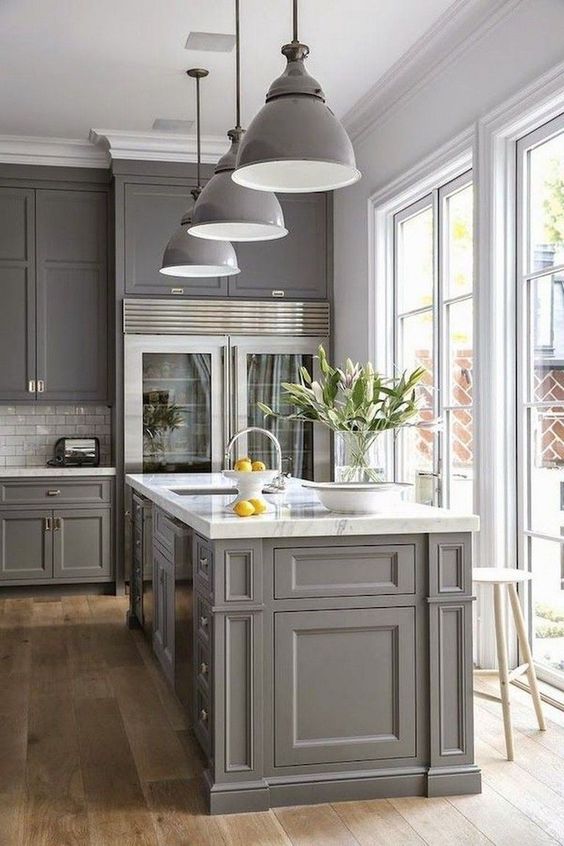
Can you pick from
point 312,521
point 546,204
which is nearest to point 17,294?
point 546,204

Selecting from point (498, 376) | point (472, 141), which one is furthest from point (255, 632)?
point (472, 141)

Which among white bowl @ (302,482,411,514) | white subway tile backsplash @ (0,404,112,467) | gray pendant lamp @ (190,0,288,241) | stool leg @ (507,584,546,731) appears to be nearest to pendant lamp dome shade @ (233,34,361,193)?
gray pendant lamp @ (190,0,288,241)

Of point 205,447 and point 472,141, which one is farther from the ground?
point 472,141

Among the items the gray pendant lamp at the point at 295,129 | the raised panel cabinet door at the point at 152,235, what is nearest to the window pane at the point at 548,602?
the gray pendant lamp at the point at 295,129

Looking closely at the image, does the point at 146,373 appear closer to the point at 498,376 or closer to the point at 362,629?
the point at 498,376

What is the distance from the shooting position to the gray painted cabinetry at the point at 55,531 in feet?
21.1

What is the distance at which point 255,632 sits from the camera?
9.64 ft

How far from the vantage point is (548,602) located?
420 cm

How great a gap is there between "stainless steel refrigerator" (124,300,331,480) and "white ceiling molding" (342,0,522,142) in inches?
55.9

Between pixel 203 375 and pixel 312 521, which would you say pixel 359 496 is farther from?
pixel 203 375

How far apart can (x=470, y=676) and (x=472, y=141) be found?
2.62 m

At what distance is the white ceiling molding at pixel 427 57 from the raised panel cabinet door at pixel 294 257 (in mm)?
781

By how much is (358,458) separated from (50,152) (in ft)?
14.1

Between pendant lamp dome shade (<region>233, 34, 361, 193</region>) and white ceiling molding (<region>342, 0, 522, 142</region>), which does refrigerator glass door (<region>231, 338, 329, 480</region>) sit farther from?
pendant lamp dome shade (<region>233, 34, 361, 193</region>)
